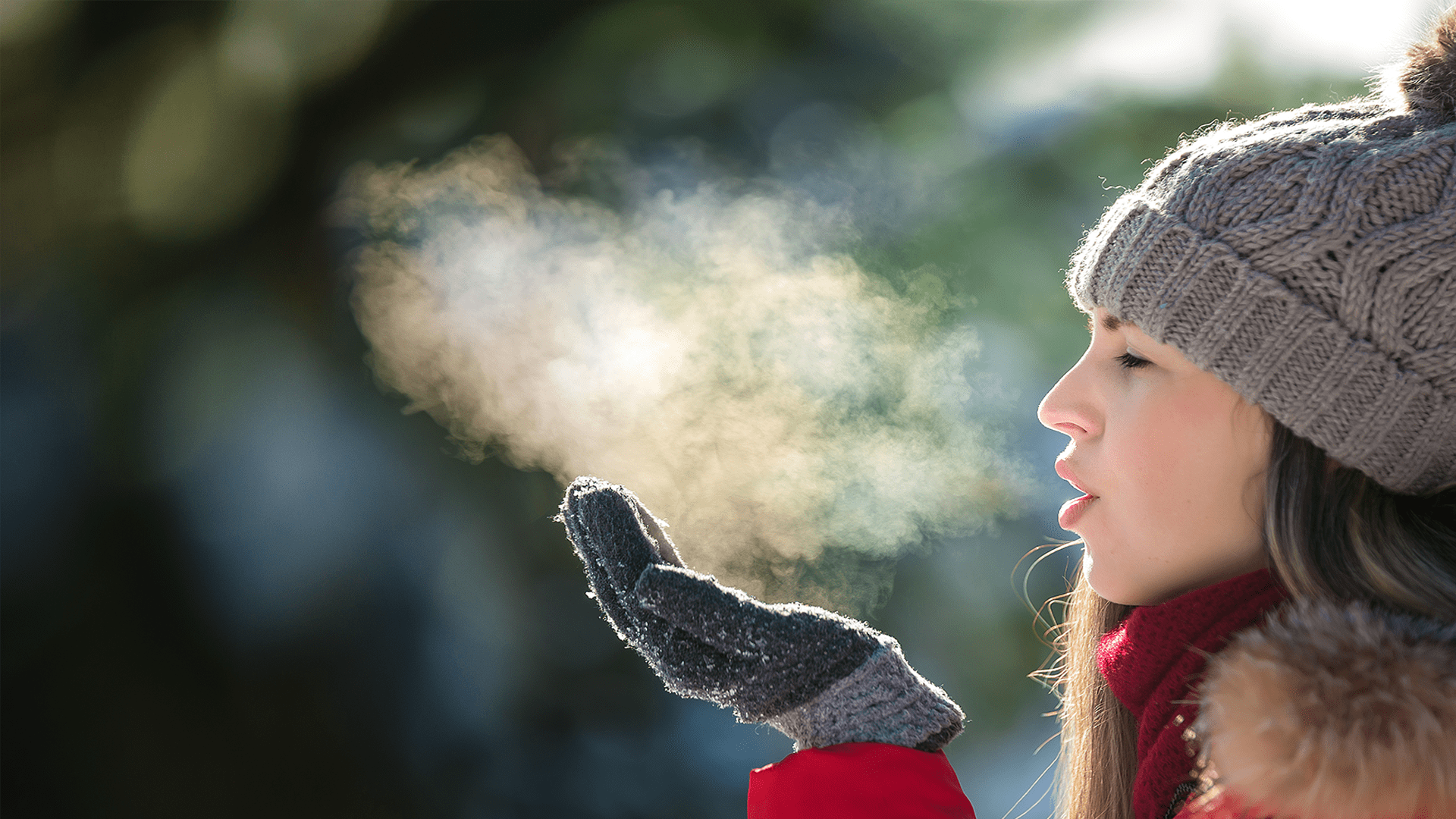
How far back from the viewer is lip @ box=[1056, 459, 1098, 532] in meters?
0.79

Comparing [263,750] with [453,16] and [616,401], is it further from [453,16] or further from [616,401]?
[453,16]

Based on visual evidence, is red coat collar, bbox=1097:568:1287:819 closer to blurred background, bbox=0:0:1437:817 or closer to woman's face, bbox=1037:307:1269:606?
woman's face, bbox=1037:307:1269:606

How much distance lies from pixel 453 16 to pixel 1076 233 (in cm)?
157

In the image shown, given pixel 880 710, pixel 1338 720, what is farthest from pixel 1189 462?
pixel 880 710

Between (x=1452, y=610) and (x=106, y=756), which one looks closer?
(x=1452, y=610)

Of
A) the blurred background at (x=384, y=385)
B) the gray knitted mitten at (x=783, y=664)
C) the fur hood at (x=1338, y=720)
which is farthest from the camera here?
the blurred background at (x=384, y=385)

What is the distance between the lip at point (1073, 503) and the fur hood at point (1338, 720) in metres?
0.21

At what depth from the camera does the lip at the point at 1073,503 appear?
2.60 feet

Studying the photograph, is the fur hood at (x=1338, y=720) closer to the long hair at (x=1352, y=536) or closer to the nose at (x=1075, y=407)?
Result: the long hair at (x=1352, y=536)

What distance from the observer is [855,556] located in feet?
6.22

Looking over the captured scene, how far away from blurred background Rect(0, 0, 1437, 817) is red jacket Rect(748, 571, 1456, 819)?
3.75 feet

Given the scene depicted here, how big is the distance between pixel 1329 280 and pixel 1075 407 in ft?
0.72

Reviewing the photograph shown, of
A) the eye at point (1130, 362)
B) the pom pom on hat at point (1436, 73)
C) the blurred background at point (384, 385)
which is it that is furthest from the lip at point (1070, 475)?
the blurred background at point (384, 385)

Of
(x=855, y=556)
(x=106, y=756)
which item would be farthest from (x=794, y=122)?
(x=106, y=756)
